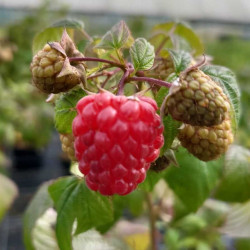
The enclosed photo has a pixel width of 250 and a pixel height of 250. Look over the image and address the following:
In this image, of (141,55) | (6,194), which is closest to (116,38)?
(141,55)

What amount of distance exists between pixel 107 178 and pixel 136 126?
7cm

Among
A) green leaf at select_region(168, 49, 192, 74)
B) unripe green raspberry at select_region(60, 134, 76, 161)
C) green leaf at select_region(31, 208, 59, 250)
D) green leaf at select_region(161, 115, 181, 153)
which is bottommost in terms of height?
green leaf at select_region(31, 208, 59, 250)

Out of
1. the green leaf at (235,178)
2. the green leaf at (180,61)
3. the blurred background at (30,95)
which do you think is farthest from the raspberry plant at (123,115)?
the blurred background at (30,95)

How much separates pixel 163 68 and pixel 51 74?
0.24 metres

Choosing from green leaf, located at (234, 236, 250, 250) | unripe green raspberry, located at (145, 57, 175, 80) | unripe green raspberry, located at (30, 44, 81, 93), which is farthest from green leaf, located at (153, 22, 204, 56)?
green leaf, located at (234, 236, 250, 250)

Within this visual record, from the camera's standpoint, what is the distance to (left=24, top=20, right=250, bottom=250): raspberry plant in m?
0.48

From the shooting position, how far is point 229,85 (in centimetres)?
62

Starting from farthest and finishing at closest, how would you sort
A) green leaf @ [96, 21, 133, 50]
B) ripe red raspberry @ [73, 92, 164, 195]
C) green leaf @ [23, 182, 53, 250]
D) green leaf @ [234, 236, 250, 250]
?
green leaf @ [234, 236, 250, 250]
green leaf @ [23, 182, 53, 250]
green leaf @ [96, 21, 133, 50]
ripe red raspberry @ [73, 92, 164, 195]

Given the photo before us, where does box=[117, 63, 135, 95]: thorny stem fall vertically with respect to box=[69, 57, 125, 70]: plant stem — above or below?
below

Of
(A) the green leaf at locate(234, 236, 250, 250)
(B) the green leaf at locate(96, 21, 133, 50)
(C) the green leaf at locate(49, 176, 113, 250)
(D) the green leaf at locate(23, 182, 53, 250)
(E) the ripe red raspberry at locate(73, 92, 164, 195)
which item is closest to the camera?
(E) the ripe red raspberry at locate(73, 92, 164, 195)

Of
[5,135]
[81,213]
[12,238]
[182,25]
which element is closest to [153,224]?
[81,213]

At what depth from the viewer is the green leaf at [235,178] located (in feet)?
3.04

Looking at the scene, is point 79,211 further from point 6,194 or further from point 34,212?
point 6,194

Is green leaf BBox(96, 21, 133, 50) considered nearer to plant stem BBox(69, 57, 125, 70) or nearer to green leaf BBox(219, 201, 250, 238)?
plant stem BBox(69, 57, 125, 70)
